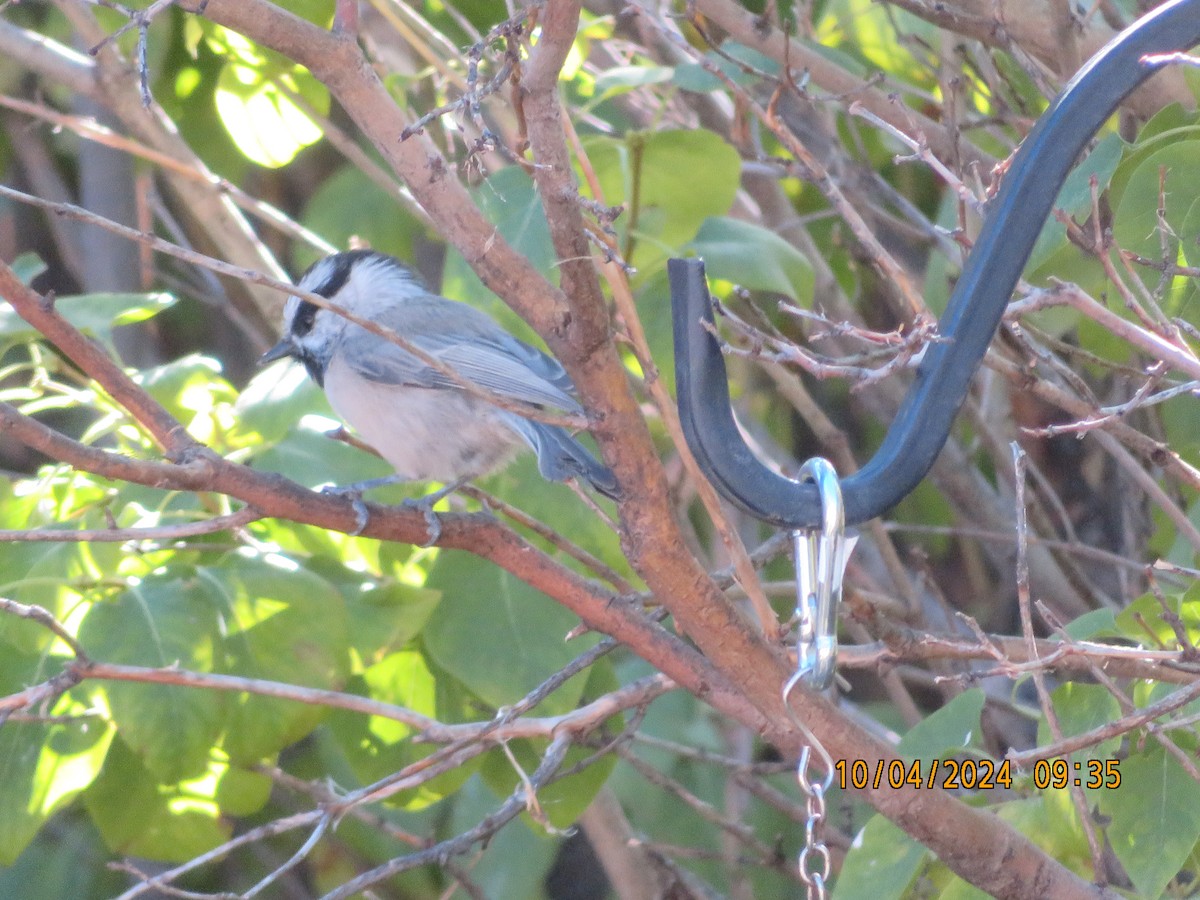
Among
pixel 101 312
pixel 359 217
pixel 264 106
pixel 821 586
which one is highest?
pixel 264 106

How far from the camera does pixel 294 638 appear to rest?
7.30 feet

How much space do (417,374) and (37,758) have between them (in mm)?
1291

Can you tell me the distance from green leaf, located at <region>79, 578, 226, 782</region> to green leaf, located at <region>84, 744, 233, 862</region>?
1.03ft

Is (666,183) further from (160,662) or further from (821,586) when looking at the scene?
(821,586)

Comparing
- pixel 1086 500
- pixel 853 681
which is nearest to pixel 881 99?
pixel 1086 500

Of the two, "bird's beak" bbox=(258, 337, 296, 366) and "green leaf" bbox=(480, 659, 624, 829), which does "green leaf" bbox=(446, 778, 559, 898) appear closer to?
"green leaf" bbox=(480, 659, 624, 829)

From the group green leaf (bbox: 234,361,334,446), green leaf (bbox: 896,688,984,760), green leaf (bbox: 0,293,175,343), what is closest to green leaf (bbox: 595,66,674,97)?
green leaf (bbox: 234,361,334,446)

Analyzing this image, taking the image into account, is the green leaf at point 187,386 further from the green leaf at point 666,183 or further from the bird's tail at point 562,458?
the green leaf at point 666,183

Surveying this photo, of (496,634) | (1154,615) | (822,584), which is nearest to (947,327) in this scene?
(822,584)

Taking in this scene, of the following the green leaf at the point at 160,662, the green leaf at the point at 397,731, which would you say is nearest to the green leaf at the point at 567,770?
the green leaf at the point at 397,731

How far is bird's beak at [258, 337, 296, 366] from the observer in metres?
3.29

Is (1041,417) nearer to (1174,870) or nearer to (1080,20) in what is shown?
(1080,20)

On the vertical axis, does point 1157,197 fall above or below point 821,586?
below

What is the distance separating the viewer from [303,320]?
3.37 metres
